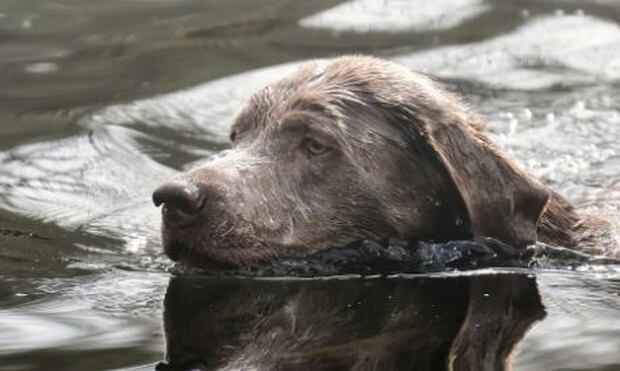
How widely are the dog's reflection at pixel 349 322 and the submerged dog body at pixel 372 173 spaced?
276mm

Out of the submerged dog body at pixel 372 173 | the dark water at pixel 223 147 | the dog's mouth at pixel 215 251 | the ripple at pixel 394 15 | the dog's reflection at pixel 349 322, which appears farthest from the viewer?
the ripple at pixel 394 15

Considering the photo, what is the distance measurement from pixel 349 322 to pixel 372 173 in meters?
1.30

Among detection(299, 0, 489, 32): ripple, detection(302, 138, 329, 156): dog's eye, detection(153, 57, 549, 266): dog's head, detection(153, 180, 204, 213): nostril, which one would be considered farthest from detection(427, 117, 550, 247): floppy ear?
detection(299, 0, 489, 32): ripple

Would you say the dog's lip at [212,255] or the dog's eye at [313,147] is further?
the dog's eye at [313,147]

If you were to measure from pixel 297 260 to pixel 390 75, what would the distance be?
1.09m

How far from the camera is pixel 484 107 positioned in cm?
1145

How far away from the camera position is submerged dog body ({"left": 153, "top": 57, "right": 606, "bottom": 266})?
707 centimetres

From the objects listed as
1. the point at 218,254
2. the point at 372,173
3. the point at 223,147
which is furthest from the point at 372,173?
the point at 223,147

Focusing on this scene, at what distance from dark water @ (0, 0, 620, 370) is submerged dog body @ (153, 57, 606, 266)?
28 centimetres

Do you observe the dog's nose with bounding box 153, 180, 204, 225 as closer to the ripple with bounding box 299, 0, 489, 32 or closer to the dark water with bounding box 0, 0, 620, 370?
the dark water with bounding box 0, 0, 620, 370

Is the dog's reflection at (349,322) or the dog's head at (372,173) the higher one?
the dog's head at (372,173)

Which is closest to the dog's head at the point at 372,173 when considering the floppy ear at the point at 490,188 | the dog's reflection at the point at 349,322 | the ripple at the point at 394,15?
the floppy ear at the point at 490,188

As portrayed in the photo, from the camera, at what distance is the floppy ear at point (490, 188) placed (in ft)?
23.2

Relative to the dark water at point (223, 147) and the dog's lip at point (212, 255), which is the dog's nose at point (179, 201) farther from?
the dark water at point (223, 147)
